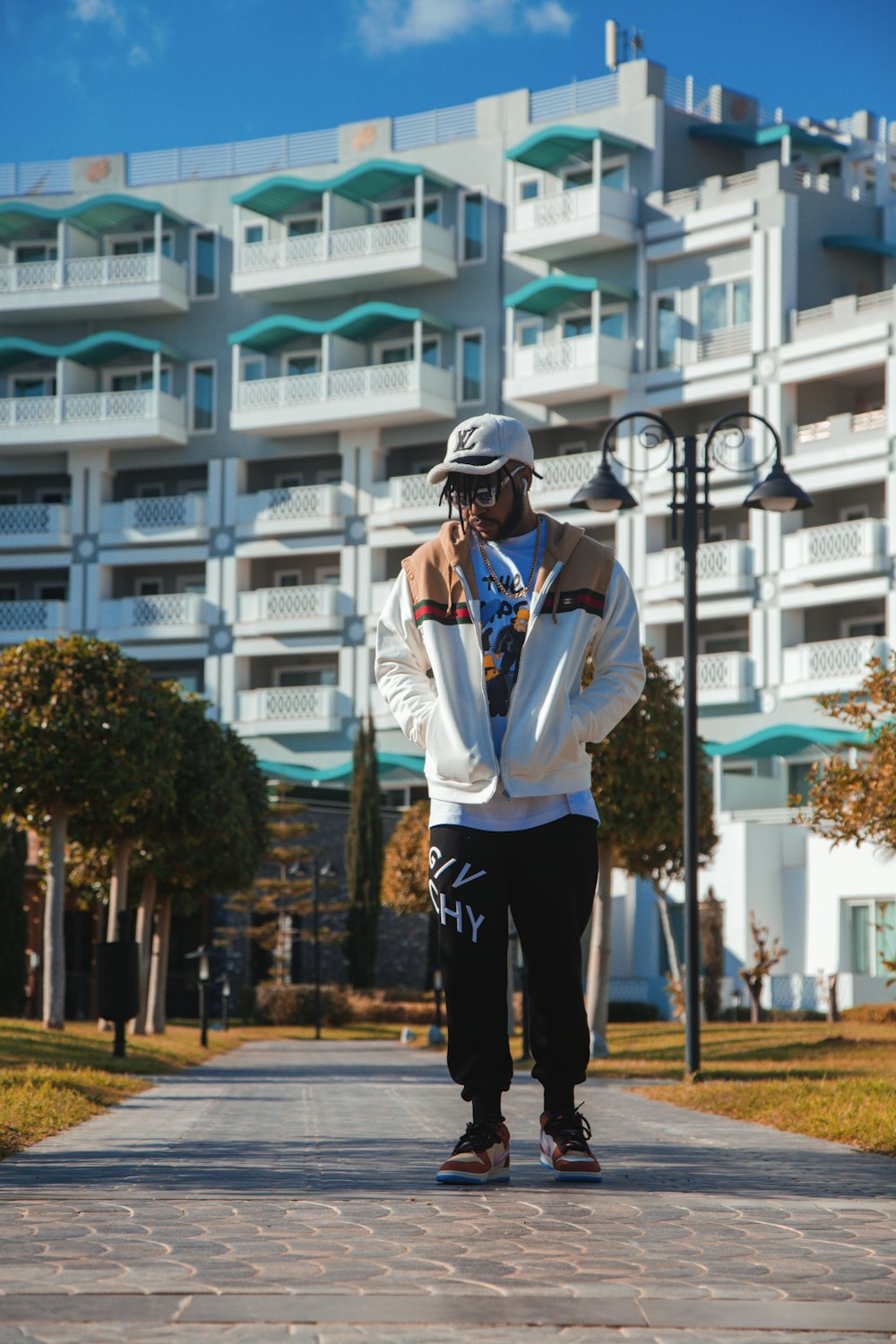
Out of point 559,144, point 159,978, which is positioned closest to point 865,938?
point 159,978

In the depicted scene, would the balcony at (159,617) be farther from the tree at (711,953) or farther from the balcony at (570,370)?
the tree at (711,953)

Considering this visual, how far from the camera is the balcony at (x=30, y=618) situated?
5453cm

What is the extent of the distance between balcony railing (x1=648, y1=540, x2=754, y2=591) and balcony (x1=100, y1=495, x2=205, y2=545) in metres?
15.0

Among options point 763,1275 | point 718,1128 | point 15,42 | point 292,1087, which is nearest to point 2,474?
point 15,42

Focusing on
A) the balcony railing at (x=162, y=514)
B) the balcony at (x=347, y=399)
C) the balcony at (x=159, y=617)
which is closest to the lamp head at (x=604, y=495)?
the balcony at (x=347, y=399)

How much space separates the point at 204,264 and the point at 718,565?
20.5m

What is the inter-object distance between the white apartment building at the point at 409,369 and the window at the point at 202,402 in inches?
4.6

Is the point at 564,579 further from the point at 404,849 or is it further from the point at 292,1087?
the point at 404,849

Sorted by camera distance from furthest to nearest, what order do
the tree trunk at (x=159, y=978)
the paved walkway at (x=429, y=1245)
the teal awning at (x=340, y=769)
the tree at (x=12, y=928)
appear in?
the teal awning at (x=340, y=769)
the tree at (x=12, y=928)
the tree trunk at (x=159, y=978)
the paved walkway at (x=429, y=1245)

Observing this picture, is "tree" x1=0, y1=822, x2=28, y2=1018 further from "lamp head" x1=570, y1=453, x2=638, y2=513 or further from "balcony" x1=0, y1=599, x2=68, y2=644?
"balcony" x1=0, y1=599, x2=68, y2=644

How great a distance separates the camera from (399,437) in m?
54.5

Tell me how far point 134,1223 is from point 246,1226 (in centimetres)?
28

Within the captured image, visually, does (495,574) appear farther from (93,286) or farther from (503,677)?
(93,286)

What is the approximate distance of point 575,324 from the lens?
169 ft
